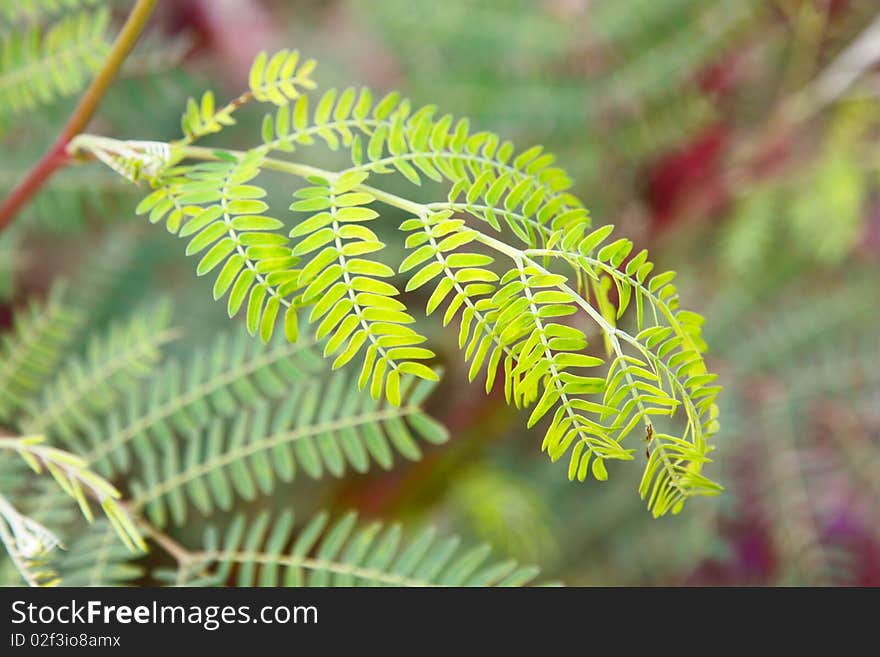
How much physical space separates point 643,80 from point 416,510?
0.72 m

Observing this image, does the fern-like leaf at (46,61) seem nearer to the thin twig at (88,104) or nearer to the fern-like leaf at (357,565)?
Result: the thin twig at (88,104)

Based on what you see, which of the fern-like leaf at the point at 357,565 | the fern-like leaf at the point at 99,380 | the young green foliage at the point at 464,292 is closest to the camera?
the young green foliage at the point at 464,292

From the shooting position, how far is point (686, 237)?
1.32 meters

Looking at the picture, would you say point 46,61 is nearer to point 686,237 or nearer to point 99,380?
point 99,380

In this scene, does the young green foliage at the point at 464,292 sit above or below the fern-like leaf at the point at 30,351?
below

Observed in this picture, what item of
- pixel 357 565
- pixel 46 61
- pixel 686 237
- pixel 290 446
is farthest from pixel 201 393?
pixel 686 237

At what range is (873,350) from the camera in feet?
3.71

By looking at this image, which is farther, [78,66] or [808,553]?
[808,553]

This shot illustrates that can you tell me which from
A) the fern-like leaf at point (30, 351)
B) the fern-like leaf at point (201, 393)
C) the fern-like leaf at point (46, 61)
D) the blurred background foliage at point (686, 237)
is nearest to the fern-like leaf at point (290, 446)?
the fern-like leaf at point (201, 393)

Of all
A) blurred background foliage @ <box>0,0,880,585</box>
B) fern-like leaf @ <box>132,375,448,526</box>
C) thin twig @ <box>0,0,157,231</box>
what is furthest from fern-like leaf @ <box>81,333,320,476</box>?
blurred background foliage @ <box>0,0,880,585</box>

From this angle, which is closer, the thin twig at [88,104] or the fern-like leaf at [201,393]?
the thin twig at [88,104]

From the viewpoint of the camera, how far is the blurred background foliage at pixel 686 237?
1062 millimetres
